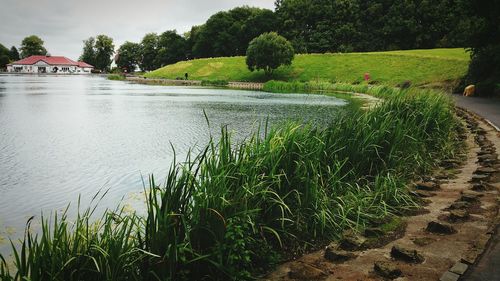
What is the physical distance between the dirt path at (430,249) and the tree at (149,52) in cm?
11808

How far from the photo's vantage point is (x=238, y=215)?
4.19 metres

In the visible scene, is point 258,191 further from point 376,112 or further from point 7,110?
point 7,110

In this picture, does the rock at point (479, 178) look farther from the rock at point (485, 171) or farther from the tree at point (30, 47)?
the tree at point (30, 47)

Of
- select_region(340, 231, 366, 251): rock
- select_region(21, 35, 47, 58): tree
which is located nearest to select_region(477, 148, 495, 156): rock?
select_region(340, 231, 366, 251): rock

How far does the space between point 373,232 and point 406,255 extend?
0.88m

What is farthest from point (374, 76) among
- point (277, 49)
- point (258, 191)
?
point (258, 191)

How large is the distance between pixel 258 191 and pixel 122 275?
1.87 meters

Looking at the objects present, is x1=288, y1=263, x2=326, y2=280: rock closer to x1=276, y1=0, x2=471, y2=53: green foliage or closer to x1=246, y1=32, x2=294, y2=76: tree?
x1=246, y1=32, x2=294, y2=76: tree

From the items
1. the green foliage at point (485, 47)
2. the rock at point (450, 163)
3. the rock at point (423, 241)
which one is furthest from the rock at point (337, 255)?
the green foliage at point (485, 47)

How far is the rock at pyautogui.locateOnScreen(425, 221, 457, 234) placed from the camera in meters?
4.79

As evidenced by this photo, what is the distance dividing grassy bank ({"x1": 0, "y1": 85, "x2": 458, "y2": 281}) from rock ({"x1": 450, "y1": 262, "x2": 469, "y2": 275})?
1397mm

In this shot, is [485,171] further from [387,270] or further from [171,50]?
[171,50]

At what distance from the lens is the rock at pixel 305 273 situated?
3.84 metres

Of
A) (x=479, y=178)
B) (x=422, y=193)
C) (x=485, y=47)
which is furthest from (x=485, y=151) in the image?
(x=485, y=47)
